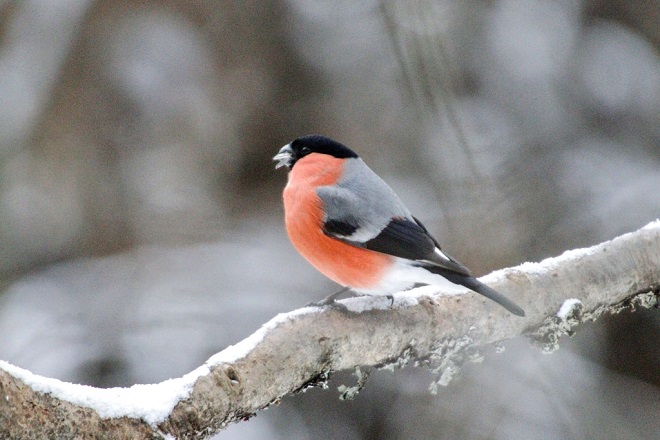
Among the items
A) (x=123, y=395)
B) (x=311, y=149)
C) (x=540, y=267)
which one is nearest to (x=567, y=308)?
(x=540, y=267)

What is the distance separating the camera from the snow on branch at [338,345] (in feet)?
5.20

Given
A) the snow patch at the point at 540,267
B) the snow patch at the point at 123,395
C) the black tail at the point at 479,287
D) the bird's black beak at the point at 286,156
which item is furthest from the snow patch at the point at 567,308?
the snow patch at the point at 123,395

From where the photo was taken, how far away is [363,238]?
268 centimetres

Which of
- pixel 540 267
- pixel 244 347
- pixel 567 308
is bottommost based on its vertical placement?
pixel 567 308

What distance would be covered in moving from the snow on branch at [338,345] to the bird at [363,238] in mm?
105

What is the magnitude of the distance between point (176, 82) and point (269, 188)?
4.02 feet

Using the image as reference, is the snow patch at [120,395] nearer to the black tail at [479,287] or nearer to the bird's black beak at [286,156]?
the black tail at [479,287]

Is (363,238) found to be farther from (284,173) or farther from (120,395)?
(284,173)

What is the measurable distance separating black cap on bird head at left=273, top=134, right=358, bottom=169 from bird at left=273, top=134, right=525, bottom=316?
6.4 inches

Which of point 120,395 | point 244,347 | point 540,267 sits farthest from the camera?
point 540,267

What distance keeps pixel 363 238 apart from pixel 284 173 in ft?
10.3

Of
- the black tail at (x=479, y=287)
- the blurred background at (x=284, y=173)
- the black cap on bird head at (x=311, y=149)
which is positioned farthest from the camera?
the blurred background at (x=284, y=173)

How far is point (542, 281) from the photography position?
270cm

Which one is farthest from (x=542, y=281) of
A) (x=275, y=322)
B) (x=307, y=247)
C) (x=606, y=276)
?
(x=275, y=322)
